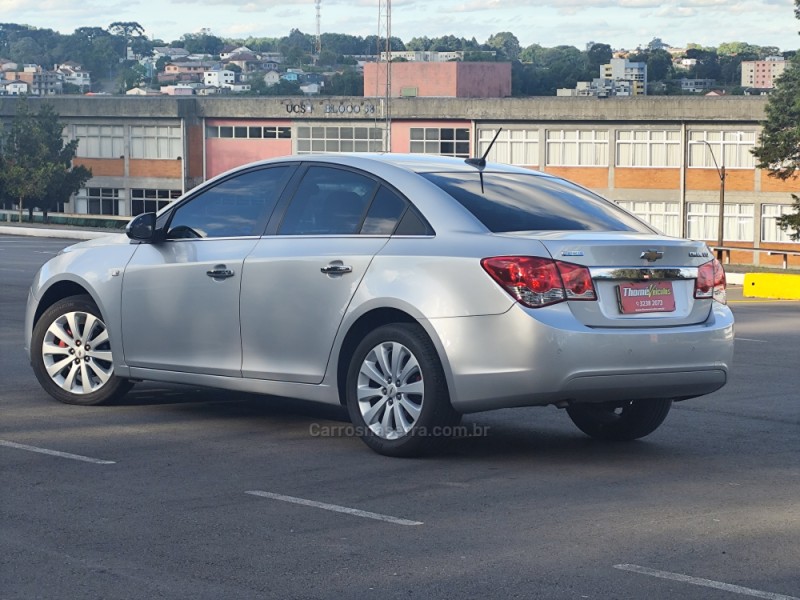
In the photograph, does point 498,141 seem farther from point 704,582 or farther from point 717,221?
point 704,582

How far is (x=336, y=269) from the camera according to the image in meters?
8.52

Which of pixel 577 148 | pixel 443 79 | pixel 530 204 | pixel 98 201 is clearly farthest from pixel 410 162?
pixel 98 201

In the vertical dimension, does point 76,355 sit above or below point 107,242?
below

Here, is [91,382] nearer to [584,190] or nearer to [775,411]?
[584,190]

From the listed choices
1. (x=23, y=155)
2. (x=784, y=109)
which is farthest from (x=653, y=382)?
(x=23, y=155)

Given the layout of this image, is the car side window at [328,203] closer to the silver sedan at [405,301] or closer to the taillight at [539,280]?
the silver sedan at [405,301]

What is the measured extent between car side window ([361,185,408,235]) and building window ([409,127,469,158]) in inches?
3112

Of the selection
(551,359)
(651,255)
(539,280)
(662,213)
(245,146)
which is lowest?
(662,213)

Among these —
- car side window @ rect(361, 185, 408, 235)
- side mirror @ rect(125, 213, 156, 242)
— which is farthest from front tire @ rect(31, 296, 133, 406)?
car side window @ rect(361, 185, 408, 235)

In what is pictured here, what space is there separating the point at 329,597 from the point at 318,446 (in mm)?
3315

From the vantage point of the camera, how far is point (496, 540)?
20.4 ft

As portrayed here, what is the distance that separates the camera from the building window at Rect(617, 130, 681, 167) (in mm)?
80625

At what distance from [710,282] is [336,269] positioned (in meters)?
2.14

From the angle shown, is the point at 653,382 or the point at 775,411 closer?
the point at 653,382
